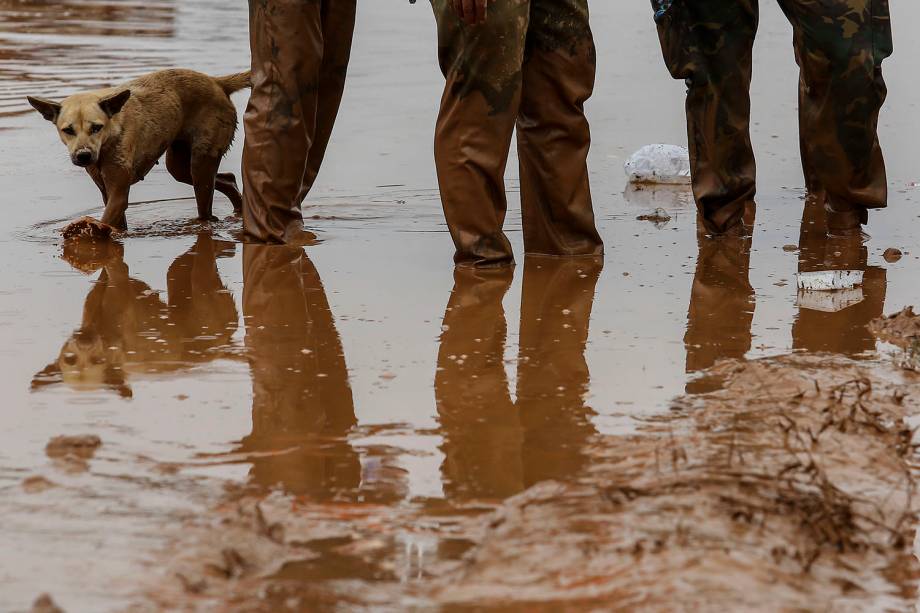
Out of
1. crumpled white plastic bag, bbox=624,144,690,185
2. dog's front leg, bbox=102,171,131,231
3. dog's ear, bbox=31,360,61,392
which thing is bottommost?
dog's ear, bbox=31,360,61,392

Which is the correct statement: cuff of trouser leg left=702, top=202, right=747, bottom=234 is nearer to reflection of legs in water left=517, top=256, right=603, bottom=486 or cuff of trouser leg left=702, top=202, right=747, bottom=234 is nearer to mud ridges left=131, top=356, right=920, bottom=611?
reflection of legs in water left=517, top=256, right=603, bottom=486

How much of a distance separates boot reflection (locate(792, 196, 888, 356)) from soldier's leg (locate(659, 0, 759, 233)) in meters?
0.36

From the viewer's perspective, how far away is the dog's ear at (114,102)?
6.19m

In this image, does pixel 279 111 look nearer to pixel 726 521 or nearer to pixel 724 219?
pixel 724 219

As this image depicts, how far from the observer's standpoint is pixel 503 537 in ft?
9.92

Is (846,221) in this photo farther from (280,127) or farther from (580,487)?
(580,487)

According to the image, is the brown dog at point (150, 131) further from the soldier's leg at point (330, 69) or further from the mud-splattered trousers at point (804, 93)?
the mud-splattered trousers at point (804, 93)

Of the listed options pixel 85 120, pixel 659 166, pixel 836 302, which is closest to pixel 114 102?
pixel 85 120

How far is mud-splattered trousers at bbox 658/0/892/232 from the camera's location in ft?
19.0

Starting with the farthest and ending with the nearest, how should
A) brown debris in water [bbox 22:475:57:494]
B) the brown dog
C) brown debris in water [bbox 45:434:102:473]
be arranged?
1. the brown dog
2. brown debris in water [bbox 45:434:102:473]
3. brown debris in water [bbox 22:475:57:494]

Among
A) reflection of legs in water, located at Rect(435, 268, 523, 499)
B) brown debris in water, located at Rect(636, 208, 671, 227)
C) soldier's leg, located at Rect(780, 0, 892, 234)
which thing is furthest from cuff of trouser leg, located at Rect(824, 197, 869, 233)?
reflection of legs in water, located at Rect(435, 268, 523, 499)

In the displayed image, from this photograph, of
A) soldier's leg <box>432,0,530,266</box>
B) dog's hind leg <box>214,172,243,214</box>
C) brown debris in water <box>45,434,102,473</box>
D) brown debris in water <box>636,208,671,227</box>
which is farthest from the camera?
dog's hind leg <box>214,172,243,214</box>

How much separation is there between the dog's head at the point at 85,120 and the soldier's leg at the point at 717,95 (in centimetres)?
233

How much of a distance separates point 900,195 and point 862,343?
2724 mm
